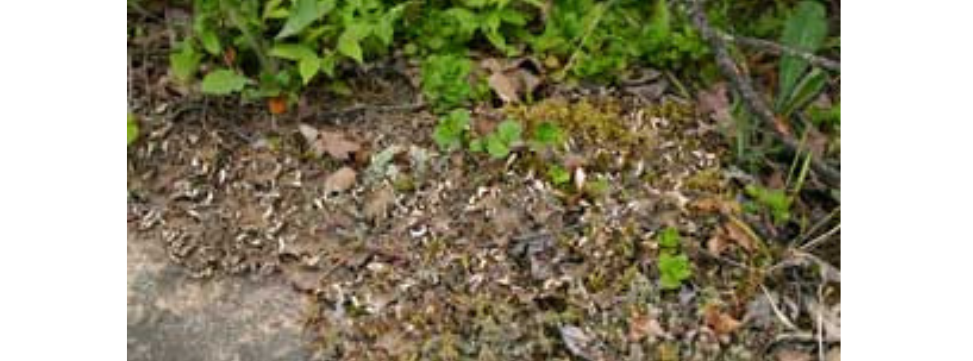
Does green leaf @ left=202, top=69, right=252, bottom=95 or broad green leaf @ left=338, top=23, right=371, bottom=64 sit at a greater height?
broad green leaf @ left=338, top=23, right=371, bottom=64

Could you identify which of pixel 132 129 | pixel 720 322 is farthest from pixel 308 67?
pixel 720 322

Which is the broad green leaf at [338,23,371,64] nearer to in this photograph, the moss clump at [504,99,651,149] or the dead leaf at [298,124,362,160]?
the dead leaf at [298,124,362,160]

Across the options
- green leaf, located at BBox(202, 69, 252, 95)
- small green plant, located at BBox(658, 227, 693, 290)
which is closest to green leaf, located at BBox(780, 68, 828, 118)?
small green plant, located at BBox(658, 227, 693, 290)

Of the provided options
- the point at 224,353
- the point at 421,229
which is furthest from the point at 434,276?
the point at 224,353

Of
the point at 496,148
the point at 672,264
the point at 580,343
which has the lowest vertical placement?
the point at 580,343

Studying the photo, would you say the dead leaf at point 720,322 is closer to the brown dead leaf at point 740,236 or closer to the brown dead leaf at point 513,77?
the brown dead leaf at point 740,236

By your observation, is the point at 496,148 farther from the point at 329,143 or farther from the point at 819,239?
the point at 819,239

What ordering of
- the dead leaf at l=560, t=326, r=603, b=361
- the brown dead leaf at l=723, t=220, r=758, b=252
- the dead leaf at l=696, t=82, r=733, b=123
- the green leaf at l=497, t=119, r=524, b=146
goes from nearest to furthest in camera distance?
the dead leaf at l=560, t=326, r=603, b=361 < the brown dead leaf at l=723, t=220, r=758, b=252 < the green leaf at l=497, t=119, r=524, b=146 < the dead leaf at l=696, t=82, r=733, b=123
